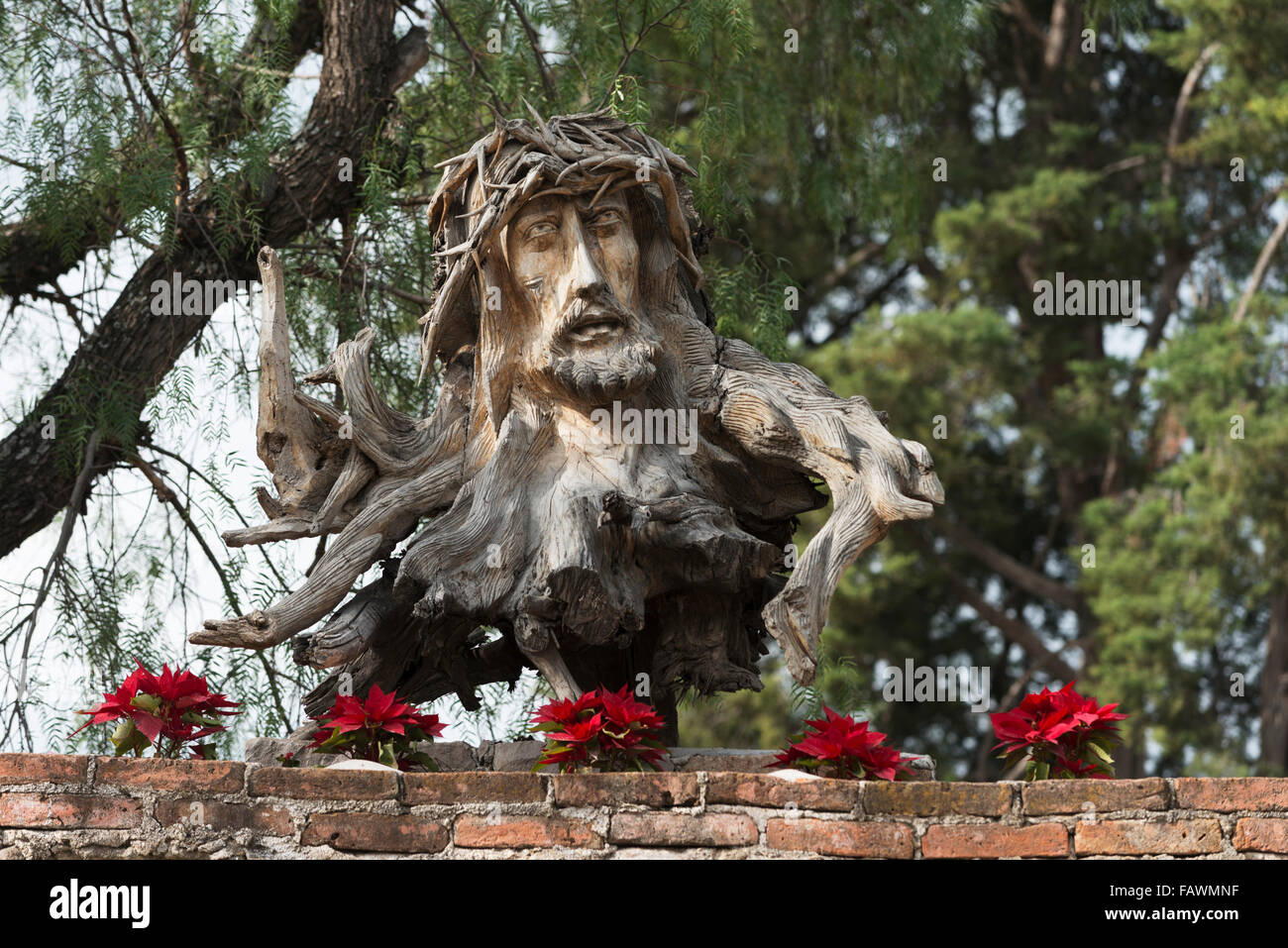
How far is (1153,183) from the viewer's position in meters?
14.2

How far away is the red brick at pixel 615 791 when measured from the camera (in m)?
4.08

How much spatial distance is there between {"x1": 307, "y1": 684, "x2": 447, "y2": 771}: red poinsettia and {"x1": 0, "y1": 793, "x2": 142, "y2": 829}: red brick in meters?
0.61

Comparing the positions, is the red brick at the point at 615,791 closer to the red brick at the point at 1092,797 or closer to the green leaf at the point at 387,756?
the green leaf at the point at 387,756

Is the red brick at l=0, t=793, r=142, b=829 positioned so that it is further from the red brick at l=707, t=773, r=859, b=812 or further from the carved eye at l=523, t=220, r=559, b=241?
the carved eye at l=523, t=220, r=559, b=241

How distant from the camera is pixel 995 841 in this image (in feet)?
13.3

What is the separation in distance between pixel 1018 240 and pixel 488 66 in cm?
691

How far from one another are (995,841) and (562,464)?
1.73m

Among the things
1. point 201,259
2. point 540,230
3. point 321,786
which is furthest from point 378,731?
point 201,259

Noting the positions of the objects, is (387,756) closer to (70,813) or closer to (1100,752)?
(70,813)

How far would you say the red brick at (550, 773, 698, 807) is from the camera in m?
4.08

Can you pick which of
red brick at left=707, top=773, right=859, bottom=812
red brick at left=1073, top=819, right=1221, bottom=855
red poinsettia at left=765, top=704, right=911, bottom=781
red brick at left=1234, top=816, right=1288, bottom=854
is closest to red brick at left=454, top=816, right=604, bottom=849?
red brick at left=707, top=773, right=859, bottom=812
